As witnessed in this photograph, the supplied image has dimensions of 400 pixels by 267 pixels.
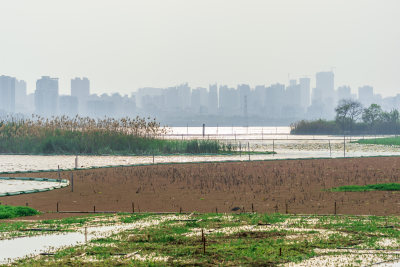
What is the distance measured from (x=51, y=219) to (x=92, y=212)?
1.63 m

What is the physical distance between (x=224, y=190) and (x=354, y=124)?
89.9 metres

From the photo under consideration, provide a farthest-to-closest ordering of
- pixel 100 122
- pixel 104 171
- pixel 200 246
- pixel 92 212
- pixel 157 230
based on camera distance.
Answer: pixel 100 122
pixel 104 171
pixel 92 212
pixel 157 230
pixel 200 246

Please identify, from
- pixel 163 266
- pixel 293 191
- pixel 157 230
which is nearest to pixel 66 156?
pixel 293 191

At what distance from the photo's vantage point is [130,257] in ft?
34.4

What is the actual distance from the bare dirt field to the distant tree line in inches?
2860

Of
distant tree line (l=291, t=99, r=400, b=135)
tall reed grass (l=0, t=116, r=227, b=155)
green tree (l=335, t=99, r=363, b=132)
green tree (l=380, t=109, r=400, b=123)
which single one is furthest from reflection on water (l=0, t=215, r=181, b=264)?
green tree (l=380, t=109, r=400, b=123)

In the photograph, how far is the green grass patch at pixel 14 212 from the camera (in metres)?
15.9

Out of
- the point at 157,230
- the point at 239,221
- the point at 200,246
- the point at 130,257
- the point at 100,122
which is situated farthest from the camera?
the point at 100,122

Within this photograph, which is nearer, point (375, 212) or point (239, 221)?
point (239, 221)

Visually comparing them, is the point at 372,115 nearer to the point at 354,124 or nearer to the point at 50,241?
the point at 354,124

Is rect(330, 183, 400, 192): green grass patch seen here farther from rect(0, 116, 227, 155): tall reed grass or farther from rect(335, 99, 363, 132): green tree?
rect(335, 99, 363, 132): green tree

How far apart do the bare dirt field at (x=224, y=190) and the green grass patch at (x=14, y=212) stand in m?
1.08

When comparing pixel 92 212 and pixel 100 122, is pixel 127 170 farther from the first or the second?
pixel 100 122

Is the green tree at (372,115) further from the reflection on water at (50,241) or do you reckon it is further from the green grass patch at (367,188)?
the reflection on water at (50,241)
